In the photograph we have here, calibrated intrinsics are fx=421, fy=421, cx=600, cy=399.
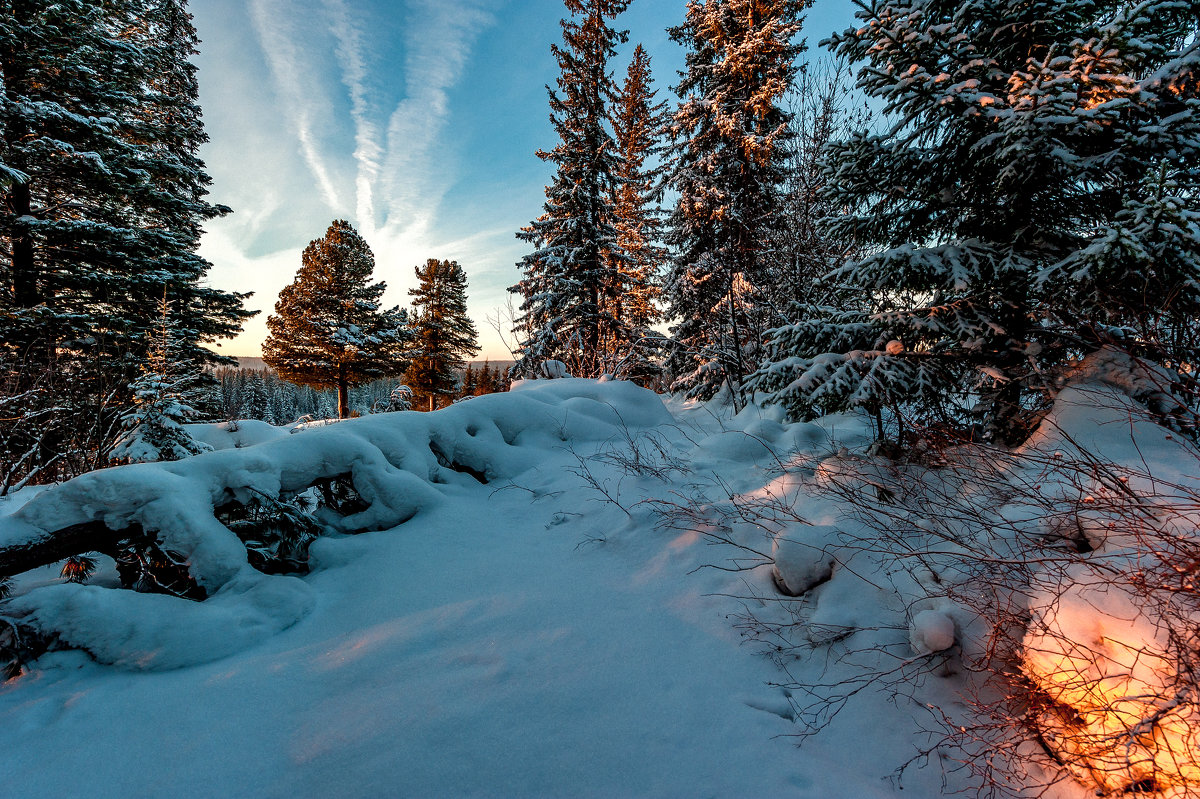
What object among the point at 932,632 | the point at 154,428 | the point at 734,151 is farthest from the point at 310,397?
the point at 932,632

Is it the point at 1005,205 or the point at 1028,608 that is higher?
the point at 1005,205

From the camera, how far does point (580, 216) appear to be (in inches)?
559

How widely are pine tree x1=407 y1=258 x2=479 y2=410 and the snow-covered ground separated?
21938mm

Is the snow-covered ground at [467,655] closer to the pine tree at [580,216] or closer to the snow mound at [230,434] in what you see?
the snow mound at [230,434]

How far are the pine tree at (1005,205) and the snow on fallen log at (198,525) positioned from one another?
12.2 feet

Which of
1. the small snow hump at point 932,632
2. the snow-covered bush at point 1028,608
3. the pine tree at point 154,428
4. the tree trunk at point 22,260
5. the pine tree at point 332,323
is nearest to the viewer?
the snow-covered bush at point 1028,608

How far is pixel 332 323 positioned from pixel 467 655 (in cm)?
2200

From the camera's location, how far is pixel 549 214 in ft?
50.5

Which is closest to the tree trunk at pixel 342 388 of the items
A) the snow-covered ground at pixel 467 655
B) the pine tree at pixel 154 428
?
the pine tree at pixel 154 428

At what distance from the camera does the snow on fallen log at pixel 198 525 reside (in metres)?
2.15

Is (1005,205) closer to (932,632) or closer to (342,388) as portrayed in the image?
(932,632)

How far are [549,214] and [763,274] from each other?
26.3ft

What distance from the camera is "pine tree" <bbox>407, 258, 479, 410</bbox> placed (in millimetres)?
23844

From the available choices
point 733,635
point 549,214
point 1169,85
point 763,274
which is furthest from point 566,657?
point 549,214
